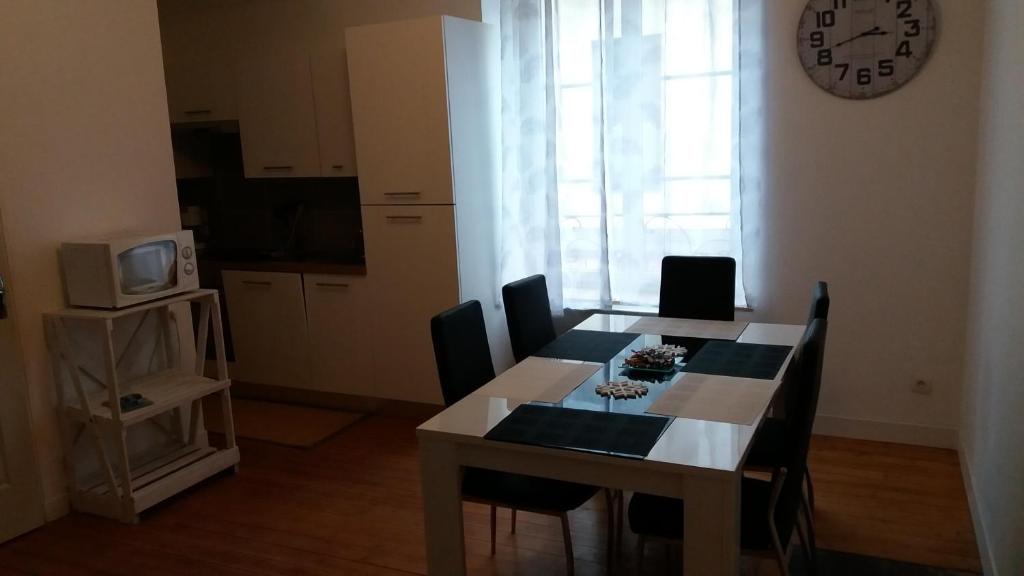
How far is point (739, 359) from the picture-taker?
101 inches

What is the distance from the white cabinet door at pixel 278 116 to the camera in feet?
14.1

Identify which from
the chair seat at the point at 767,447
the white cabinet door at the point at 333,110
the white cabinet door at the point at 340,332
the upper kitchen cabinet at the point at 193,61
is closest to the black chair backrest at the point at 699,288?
the chair seat at the point at 767,447

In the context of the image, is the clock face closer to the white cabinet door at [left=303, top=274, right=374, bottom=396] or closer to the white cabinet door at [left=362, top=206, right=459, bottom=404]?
the white cabinet door at [left=362, top=206, right=459, bottom=404]

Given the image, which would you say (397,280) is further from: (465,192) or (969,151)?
(969,151)

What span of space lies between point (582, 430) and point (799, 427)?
Answer: 55 cm

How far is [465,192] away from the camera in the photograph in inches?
157

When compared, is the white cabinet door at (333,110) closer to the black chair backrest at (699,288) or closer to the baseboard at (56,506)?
the black chair backrest at (699,288)

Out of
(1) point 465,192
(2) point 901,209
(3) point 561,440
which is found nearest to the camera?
(3) point 561,440

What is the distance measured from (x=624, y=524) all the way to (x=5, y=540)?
8.03 feet

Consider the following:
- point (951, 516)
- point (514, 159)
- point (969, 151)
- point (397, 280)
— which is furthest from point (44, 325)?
point (969, 151)

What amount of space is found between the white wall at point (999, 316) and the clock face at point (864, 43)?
27 centimetres

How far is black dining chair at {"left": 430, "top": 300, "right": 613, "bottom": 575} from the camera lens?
7.67ft

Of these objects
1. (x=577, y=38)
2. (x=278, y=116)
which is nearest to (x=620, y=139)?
(x=577, y=38)

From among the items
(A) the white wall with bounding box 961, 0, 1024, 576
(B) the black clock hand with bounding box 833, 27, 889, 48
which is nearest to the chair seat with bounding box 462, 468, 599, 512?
(A) the white wall with bounding box 961, 0, 1024, 576
